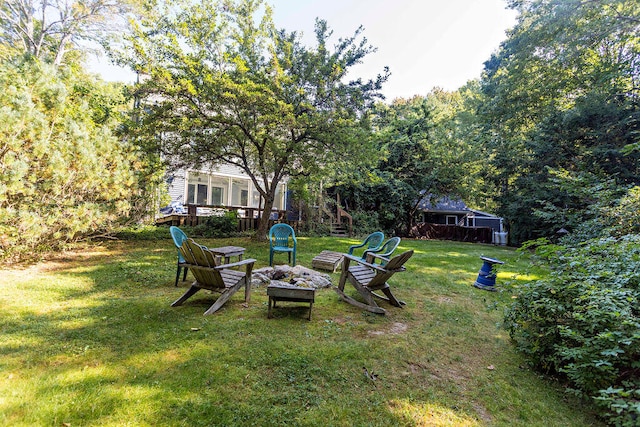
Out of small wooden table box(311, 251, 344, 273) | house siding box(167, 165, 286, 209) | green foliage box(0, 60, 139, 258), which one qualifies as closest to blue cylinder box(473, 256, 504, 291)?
small wooden table box(311, 251, 344, 273)

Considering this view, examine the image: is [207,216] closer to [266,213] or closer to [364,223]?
[266,213]

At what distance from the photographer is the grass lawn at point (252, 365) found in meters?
2.15

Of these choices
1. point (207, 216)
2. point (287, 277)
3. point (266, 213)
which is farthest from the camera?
point (207, 216)

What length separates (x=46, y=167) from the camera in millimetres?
5855

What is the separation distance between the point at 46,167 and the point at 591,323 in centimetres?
866

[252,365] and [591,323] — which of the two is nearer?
[591,323]

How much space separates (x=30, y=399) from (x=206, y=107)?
8.20 m

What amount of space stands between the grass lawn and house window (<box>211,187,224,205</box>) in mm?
10861

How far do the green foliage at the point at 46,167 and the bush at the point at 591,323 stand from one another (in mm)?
8095

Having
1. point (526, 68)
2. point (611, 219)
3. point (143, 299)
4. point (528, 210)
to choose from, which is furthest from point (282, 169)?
point (528, 210)

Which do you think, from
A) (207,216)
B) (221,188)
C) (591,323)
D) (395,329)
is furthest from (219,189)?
(591,323)

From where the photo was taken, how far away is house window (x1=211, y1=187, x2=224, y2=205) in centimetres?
1565

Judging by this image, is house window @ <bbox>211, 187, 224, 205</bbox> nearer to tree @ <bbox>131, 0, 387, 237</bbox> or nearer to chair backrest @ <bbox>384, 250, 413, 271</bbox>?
tree @ <bbox>131, 0, 387, 237</bbox>

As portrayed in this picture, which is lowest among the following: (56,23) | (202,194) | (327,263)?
(327,263)
